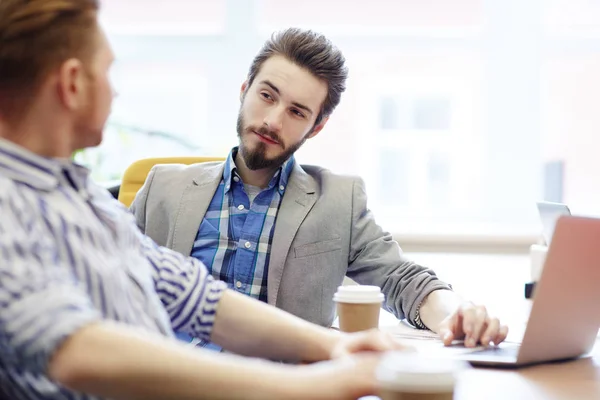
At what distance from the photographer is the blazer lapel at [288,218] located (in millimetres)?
1798

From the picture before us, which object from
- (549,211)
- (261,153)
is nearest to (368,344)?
(549,211)

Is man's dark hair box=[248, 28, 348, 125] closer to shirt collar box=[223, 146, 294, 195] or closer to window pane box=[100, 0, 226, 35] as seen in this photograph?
shirt collar box=[223, 146, 294, 195]

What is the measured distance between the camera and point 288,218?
1.86 meters

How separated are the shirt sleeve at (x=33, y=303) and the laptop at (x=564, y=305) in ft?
2.08

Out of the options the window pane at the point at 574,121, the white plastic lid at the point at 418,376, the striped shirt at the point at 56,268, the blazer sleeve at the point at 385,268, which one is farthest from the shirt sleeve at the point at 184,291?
the window pane at the point at 574,121

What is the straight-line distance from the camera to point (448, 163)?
11.7ft

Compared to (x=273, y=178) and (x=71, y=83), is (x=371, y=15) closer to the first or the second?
(x=273, y=178)

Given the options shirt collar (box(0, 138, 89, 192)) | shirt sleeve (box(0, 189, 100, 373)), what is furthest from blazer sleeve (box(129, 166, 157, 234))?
shirt sleeve (box(0, 189, 100, 373))

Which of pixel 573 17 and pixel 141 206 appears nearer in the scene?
pixel 141 206

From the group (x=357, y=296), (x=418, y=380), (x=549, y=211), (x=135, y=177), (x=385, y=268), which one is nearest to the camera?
(x=418, y=380)

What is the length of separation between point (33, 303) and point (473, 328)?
31.8 inches

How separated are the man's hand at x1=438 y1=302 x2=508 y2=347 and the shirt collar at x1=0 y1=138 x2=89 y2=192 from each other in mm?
741

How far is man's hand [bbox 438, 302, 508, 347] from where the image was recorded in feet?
4.18

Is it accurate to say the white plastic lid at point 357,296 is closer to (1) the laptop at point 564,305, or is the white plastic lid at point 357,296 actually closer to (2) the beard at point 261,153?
(1) the laptop at point 564,305
